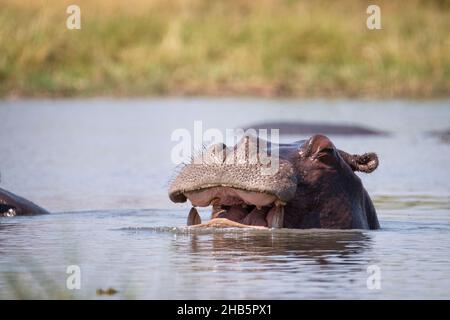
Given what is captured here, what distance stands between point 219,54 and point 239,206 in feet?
52.3

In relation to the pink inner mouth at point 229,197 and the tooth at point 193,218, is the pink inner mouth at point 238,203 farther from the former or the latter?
the tooth at point 193,218

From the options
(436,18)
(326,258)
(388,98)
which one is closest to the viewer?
(326,258)

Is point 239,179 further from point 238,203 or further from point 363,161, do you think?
point 363,161

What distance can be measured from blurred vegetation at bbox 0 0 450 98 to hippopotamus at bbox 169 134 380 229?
13.9 m

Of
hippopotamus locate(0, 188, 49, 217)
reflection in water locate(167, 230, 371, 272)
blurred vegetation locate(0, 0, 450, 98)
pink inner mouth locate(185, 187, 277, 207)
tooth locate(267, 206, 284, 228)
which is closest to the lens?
reflection in water locate(167, 230, 371, 272)

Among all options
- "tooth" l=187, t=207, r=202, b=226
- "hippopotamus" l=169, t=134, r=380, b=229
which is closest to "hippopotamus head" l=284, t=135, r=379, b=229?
"hippopotamus" l=169, t=134, r=380, b=229

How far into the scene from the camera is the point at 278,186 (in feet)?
24.4

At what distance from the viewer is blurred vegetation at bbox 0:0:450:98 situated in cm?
2217

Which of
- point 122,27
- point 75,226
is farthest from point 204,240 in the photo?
point 122,27

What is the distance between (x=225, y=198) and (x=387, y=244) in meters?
1.05

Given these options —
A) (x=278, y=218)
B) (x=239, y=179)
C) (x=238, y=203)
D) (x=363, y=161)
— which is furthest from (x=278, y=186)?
(x=363, y=161)

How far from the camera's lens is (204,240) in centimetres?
802

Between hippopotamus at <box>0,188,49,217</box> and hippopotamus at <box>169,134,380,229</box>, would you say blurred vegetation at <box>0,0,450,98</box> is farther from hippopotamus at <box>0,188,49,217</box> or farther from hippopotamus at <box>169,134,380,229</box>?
hippopotamus at <box>169,134,380,229</box>
